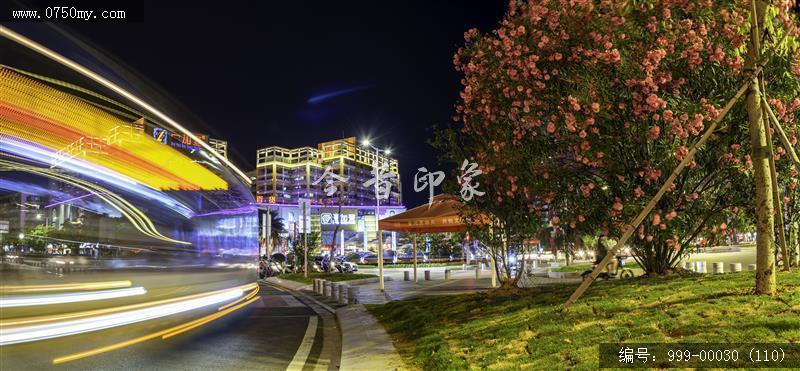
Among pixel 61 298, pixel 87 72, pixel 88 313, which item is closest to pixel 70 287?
pixel 61 298

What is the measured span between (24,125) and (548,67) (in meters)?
9.50

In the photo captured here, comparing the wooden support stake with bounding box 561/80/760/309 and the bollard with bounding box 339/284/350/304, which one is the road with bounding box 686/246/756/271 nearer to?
the bollard with bounding box 339/284/350/304

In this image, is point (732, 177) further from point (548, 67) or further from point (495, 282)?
point (495, 282)

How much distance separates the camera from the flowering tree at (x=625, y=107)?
972 centimetres

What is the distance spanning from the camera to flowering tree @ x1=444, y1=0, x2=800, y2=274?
9719 millimetres

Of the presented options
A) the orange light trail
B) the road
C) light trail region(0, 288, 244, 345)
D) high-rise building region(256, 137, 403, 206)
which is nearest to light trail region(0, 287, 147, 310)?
light trail region(0, 288, 244, 345)

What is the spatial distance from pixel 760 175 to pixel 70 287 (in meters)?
11.7

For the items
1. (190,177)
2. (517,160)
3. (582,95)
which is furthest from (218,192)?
(582,95)

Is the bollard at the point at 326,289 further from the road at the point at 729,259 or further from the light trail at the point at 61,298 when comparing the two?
the road at the point at 729,259

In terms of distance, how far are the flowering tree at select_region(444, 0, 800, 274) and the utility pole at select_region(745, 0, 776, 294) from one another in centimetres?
40

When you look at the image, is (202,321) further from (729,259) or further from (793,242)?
(729,259)

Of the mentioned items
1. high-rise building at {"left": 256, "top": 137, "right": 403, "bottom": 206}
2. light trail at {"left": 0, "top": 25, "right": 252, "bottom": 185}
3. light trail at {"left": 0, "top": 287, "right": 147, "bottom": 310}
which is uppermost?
high-rise building at {"left": 256, "top": 137, "right": 403, "bottom": 206}

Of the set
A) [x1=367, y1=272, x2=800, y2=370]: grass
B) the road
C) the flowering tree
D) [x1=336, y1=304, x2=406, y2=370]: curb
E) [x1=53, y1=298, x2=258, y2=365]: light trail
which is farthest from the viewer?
the road

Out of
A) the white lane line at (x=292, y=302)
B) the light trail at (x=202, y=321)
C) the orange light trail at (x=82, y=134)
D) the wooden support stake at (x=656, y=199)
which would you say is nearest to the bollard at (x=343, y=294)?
the white lane line at (x=292, y=302)
